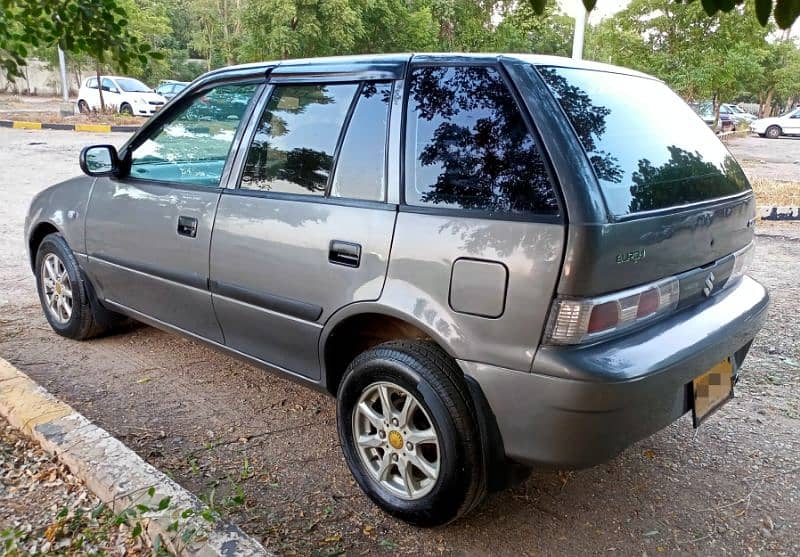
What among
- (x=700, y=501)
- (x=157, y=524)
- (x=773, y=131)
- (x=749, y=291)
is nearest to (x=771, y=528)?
(x=700, y=501)

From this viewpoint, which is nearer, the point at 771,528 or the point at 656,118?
the point at 771,528

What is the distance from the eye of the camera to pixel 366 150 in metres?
2.74

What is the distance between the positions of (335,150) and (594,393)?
149 centimetres

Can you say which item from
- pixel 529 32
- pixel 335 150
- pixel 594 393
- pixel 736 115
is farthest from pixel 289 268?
pixel 736 115

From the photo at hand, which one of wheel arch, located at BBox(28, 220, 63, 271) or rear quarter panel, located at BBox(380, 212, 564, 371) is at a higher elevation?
rear quarter panel, located at BBox(380, 212, 564, 371)

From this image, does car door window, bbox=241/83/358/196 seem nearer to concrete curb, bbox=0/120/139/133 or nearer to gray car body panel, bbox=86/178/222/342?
gray car body panel, bbox=86/178/222/342

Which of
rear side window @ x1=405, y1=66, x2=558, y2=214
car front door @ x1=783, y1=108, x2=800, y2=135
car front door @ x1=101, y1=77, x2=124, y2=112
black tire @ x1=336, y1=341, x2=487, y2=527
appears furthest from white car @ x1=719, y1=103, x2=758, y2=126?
black tire @ x1=336, y1=341, x2=487, y2=527

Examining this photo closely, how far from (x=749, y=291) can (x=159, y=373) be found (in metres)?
3.22

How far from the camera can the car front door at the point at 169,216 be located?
335 cm

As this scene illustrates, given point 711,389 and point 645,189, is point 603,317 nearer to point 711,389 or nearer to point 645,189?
point 645,189

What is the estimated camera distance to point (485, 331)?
2.27 meters

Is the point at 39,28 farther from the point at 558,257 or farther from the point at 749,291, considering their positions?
the point at 749,291

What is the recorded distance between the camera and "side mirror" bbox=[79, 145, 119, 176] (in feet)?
12.6

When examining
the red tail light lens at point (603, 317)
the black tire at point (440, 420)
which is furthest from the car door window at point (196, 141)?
the red tail light lens at point (603, 317)
